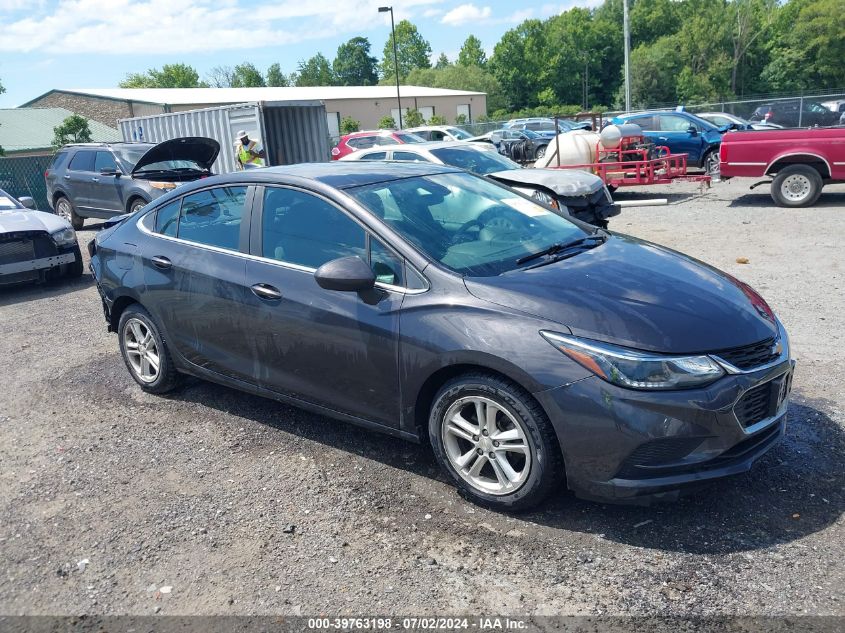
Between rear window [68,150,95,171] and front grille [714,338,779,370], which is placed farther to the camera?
rear window [68,150,95,171]

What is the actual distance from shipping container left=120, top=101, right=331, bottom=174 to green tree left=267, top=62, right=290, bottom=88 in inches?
4782

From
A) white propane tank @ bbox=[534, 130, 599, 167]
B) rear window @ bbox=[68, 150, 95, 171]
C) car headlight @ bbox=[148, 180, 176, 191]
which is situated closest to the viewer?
car headlight @ bbox=[148, 180, 176, 191]

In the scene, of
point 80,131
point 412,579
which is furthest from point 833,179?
point 80,131

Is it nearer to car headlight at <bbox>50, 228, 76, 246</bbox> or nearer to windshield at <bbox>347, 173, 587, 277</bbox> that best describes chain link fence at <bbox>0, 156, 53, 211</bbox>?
car headlight at <bbox>50, 228, 76, 246</bbox>

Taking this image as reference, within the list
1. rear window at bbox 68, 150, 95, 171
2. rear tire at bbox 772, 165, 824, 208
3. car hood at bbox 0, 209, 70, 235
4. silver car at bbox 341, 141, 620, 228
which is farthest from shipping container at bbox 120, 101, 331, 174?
rear tire at bbox 772, 165, 824, 208

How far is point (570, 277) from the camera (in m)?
3.66

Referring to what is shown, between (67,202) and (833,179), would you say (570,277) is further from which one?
(67,202)

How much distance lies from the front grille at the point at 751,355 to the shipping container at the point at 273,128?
13913 mm

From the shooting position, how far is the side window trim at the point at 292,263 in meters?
3.76

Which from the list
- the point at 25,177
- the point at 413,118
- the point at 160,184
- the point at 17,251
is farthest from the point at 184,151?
the point at 413,118

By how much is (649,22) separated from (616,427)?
337 ft

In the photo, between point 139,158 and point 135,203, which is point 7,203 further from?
point 139,158

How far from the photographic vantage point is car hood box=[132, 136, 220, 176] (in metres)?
11.2

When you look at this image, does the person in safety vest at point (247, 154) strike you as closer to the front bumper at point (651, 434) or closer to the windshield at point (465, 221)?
the windshield at point (465, 221)
